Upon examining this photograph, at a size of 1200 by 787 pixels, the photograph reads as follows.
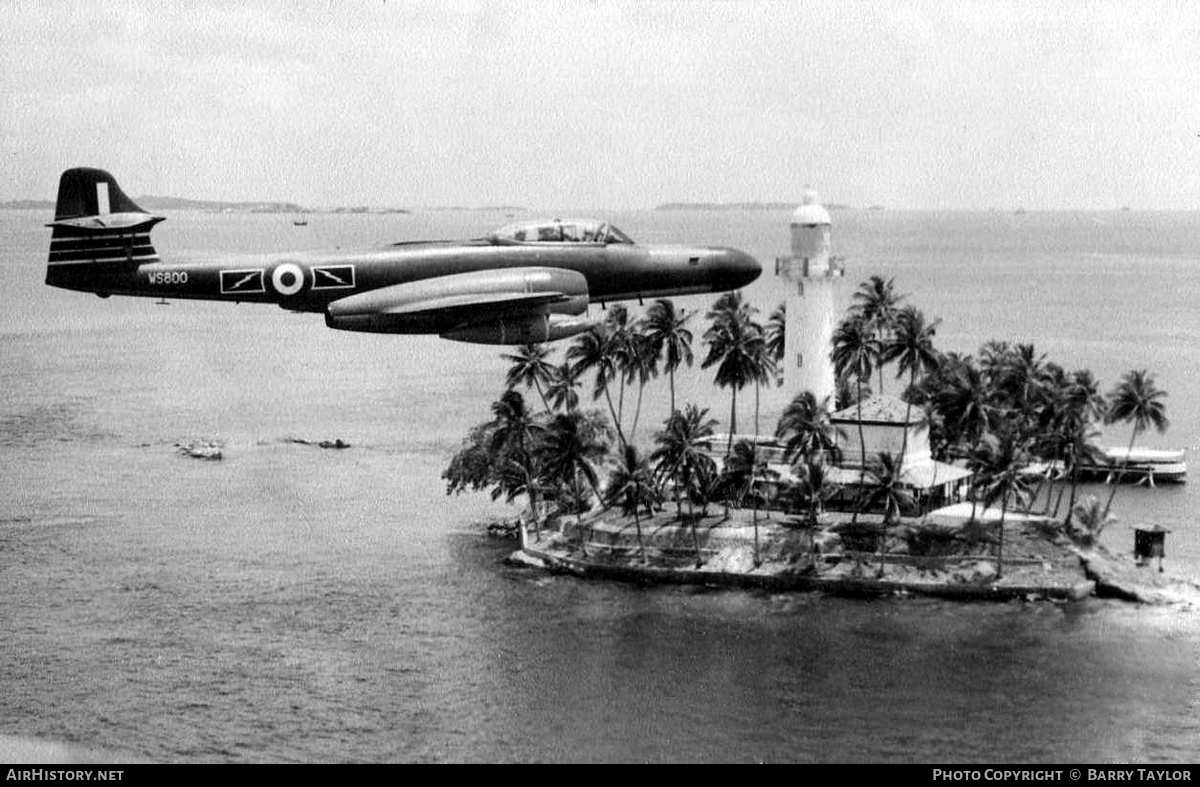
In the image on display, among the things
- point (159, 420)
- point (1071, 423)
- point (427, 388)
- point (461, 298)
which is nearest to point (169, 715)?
point (461, 298)

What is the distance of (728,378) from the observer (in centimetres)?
10500

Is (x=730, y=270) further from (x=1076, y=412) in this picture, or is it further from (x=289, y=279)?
(x=1076, y=412)

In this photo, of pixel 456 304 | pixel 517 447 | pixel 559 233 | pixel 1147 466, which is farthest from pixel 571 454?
pixel 456 304

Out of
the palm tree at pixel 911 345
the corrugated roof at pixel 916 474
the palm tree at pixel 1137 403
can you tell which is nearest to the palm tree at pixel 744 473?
the corrugated roof at pixel 916 474

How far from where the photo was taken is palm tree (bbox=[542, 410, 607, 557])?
A: 97.9 m

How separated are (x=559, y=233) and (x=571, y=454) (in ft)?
190

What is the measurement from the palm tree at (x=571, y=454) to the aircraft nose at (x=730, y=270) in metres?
56.4

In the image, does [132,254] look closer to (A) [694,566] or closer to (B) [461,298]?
(B) [461,298]

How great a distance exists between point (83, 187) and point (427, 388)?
14154 centimetres

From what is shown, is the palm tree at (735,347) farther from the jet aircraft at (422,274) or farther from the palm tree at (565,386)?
the jet aircraft at (422,274)

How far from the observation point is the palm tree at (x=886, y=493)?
9475cm

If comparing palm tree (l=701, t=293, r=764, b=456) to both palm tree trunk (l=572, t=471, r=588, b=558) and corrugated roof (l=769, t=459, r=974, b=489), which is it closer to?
corrugated roof (l=769, t=459, r=974, b=489)

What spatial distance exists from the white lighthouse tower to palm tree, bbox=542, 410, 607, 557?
63.5ft

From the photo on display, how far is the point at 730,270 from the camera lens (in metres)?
41.5
